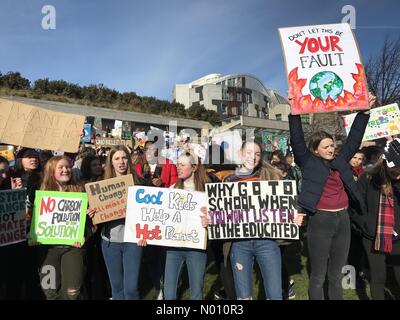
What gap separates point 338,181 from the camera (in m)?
4.10

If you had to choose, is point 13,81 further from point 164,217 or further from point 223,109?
point 223,109

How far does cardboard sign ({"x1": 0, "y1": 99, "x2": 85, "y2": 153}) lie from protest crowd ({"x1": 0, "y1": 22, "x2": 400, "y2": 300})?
3.48 feet

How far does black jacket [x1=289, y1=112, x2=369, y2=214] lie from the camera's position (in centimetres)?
401

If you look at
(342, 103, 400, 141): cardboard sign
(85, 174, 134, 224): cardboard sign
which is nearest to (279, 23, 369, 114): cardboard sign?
(85, 174, 134, 224): cardboard sign

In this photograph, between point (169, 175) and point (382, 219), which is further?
point (169, 175)

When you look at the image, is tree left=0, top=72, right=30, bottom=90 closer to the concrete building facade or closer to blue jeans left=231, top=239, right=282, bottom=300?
the concrete building facade

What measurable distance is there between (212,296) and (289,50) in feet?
11.4

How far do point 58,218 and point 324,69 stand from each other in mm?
3515

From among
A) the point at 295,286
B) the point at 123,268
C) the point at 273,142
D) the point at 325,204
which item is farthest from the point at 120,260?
the point at 273,142

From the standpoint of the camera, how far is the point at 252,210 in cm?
415

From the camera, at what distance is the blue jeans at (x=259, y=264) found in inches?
152

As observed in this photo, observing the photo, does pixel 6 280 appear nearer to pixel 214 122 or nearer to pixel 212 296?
pixel 212 296

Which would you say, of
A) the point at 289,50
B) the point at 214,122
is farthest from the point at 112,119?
the point at 289,50
